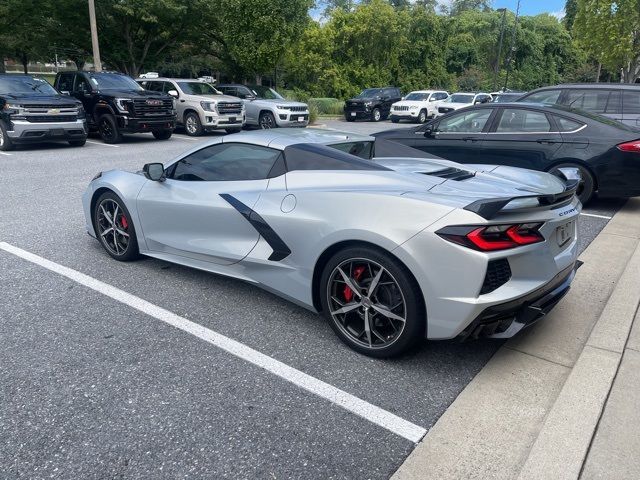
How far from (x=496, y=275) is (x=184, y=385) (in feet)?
6.09

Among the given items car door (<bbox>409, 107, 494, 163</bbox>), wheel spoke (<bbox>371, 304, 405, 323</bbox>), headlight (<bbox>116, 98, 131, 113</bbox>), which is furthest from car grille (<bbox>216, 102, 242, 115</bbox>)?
wheel spoke (<bbox>371, 304, 405, 323</bbox>)

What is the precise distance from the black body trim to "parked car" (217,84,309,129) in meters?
14.6

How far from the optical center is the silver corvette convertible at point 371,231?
2.89 m

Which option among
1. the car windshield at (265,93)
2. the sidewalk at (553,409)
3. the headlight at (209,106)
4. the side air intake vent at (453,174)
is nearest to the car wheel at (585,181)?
the sidewalk at (553,409)

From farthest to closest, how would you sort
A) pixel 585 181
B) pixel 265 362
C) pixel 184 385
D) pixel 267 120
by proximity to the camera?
pixel 267 120
pixel 585 181
pixel 265 362
pixel 184 385

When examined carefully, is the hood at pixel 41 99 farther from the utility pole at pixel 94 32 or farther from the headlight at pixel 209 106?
the utility pole at pixel 94 32

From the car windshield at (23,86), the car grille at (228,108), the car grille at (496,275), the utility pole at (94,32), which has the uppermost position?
the utility pole at (94,32)

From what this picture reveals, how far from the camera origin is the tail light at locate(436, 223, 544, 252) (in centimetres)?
283

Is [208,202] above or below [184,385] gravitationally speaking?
above

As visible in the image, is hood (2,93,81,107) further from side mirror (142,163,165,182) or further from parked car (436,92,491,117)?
parked car (436,92,491,117)

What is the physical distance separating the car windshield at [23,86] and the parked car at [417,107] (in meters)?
16.2

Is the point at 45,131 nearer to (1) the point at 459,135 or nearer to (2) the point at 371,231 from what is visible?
(1) the point at 459,135

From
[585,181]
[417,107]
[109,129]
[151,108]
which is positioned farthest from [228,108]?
[585,181]

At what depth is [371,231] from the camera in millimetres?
3078
